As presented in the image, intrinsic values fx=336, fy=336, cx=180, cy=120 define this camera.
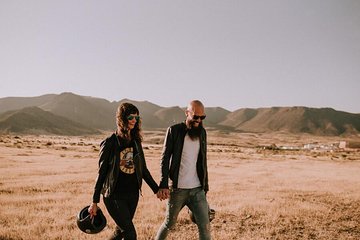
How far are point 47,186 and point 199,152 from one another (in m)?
10.5

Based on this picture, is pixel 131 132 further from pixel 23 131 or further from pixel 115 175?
pixel 23 131

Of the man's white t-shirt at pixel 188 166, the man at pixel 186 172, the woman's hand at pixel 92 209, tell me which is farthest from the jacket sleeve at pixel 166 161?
the woman's hand at pixel 92 209

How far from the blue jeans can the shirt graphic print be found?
2.63 ft

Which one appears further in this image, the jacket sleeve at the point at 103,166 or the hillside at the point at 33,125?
the hillside at the point at 33,125

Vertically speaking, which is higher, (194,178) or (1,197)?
(194,178)

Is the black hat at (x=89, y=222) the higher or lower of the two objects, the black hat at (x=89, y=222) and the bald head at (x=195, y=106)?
the lower

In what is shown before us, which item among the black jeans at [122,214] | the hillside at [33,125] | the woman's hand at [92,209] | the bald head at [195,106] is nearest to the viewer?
the black jeans at [122,214]

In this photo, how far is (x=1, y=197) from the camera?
10.8 meters

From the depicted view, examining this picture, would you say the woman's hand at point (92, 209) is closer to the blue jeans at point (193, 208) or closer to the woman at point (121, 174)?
the woman at point (121, 174)

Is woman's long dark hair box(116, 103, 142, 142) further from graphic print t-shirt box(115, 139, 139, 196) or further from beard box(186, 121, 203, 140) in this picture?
beard box(186, 121, 203, 140)

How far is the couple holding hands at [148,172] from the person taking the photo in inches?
176

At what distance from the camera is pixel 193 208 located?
503 cm

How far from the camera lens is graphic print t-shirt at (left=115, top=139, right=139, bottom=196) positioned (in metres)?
4.55

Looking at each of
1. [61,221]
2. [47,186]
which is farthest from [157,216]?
[47,186]
